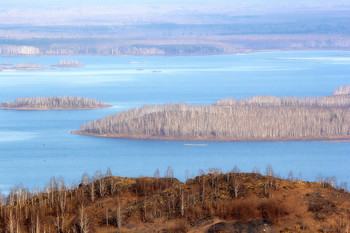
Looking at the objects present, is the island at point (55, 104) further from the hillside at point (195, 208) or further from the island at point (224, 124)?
the hillside at point (195, 208)

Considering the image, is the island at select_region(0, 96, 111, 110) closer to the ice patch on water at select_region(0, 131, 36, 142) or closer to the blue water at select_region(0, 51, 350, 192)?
the blue water at select_region(0, 51, 350, 192)

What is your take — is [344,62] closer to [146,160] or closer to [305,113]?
[305,113]

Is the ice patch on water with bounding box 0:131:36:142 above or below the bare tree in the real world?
above

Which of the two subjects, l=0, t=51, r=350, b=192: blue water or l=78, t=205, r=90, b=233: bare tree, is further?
l=0, t=51, r=350, b=192: blue water

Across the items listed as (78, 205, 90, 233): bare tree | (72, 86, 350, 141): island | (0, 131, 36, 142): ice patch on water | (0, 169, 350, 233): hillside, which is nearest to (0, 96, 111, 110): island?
(72, 86, 350, 141): island

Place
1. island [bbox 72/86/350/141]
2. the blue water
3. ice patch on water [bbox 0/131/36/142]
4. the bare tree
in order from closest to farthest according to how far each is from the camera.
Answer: the bare tree → the blue water → ice patch on water [bbox 0/131/36/142] → island [bbox 72/86/350/141]

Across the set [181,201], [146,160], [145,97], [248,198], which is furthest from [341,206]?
[145,97]

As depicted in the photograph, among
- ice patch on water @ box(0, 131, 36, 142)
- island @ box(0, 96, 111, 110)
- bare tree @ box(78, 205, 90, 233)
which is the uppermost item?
island @ box(0, 96, 111, 110)

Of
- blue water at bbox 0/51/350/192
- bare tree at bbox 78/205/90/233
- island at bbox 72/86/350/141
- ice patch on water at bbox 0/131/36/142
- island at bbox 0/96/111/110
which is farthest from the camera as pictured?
island at bbox 0/96/111/110
